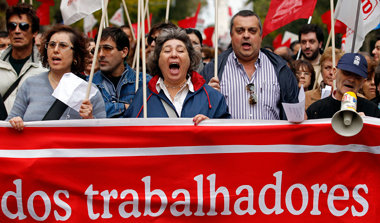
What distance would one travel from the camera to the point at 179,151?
4.40 m

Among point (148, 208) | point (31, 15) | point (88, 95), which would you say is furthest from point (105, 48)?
point (148, 208)

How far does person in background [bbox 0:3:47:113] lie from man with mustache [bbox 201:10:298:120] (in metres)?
1.62

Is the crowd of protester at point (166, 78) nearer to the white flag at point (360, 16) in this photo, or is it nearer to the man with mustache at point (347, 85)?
the man with mustache at point (347, 85)

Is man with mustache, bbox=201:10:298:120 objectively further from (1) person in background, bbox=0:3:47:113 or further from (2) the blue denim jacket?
(1) person in background, bbox=0:3:47:113

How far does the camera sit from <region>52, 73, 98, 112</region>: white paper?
4.52 metres

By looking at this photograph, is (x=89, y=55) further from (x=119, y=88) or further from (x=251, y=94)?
(x=251, y=94)

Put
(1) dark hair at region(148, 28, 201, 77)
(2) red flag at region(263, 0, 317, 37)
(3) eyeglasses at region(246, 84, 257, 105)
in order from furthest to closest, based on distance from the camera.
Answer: (2) red flag at region(263, 0, 317, 37), (3) eyeglasses at region(246, 84, 257, 105), (1) dark hair at region(148, 28, 201, 77)

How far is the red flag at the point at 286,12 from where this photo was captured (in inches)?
243

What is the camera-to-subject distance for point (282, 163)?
173 inches

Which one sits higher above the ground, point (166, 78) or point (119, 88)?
point (166, 78)

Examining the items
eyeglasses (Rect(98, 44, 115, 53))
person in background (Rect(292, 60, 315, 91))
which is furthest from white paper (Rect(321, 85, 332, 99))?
eyeglasses (Rect(98, 44, 115, 53))

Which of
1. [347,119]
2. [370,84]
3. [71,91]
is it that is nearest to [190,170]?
[71,91]

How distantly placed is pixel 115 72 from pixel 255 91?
132cm

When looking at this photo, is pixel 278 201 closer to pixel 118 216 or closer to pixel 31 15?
pixel 118 216
